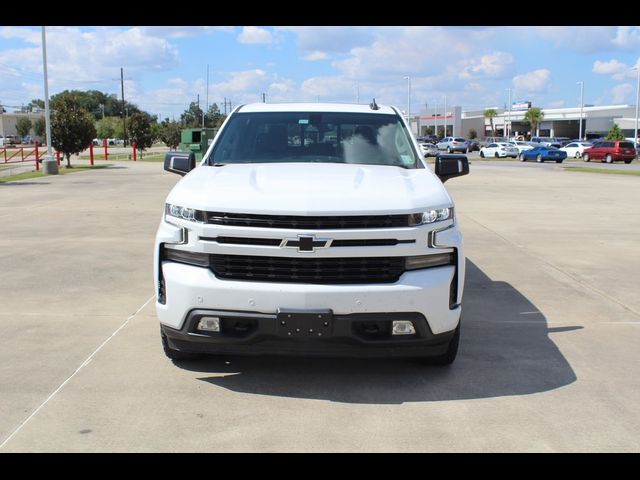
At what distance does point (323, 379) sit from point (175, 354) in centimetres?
110

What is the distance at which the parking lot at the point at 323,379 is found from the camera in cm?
390

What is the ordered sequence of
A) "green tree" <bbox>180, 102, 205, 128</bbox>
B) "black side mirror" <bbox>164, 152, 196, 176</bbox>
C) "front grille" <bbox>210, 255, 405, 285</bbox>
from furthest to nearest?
1. "green tree" <bbox>180, 102, 205, 128</bbox>
2. "black side mirror" <bbox>164, 152, 196, 176</bbox>
3. "front grille" <bbox>210, 255, 405, 285</bbox>

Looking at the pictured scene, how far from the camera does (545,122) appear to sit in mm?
110625

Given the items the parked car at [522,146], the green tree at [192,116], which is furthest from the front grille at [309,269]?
the green tree at [192,116]

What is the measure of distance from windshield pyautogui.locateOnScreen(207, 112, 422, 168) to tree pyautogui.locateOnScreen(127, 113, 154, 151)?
4620 cm

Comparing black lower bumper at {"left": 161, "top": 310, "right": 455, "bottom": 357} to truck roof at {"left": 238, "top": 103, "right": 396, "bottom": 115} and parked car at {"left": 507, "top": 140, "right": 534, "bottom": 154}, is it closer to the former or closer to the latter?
truck roof at {"left": 238, "top": 103, "right": 396, "bottom": 115}

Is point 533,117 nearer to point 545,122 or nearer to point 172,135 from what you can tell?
point 545,122

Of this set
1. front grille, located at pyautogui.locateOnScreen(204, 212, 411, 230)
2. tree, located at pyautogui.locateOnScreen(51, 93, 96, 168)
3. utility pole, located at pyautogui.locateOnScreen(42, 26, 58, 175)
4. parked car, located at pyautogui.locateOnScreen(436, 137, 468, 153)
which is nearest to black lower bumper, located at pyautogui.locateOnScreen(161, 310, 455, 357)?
front grille, located at pyautogui.locateOnScreen(204, 212, 411, 230)

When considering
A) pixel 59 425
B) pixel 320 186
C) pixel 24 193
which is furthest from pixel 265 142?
pixel 24 193

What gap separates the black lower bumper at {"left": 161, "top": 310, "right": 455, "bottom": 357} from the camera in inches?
168

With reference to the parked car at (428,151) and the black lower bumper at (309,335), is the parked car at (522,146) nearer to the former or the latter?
the parked car at (428,151)

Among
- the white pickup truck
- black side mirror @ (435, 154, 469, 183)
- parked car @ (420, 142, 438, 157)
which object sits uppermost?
parked car @ (420, 142, 438, 157)

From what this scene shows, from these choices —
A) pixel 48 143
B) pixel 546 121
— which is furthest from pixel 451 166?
pixel 546 121

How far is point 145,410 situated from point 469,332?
2998 millimetres
